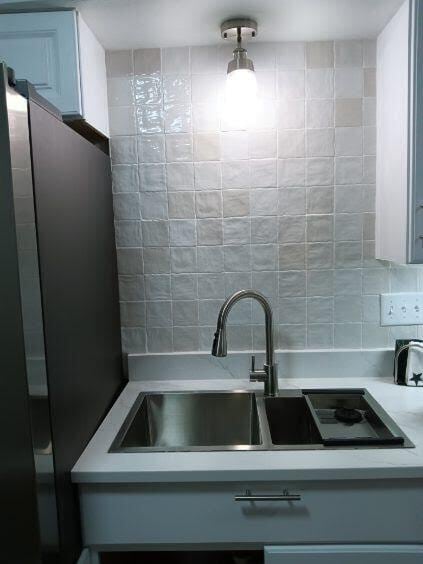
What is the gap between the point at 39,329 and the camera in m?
0.83

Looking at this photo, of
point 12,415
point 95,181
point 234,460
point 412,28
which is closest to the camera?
point 12,415

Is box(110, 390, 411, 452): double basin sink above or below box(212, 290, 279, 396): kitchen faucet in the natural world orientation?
below

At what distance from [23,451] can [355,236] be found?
1.18 m

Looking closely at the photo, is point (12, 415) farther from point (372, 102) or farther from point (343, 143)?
point (372, 102)

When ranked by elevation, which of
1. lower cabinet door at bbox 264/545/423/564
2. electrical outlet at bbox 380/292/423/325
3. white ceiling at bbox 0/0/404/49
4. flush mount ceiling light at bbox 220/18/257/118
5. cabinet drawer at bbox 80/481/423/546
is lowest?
lower cabinet door at bbox 264/545/423/564

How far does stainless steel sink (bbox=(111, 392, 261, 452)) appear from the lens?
4.72 ft

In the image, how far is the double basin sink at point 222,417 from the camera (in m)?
1.36

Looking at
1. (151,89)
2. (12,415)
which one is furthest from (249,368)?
(151,89)

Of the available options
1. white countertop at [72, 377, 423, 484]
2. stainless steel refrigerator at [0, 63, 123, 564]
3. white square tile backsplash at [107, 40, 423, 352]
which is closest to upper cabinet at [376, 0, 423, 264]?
white square tile backsplash at [107, 40, 423, 352]

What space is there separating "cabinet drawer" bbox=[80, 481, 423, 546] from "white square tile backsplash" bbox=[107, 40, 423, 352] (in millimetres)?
602

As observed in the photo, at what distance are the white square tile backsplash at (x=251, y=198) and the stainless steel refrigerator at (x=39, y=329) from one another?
422mm

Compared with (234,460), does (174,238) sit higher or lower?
higher

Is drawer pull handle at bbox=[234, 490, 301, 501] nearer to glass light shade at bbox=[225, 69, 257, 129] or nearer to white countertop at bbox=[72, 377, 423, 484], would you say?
white countertop at bbox=[72, 377, 423, 484]

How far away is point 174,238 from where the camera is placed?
151 cm
